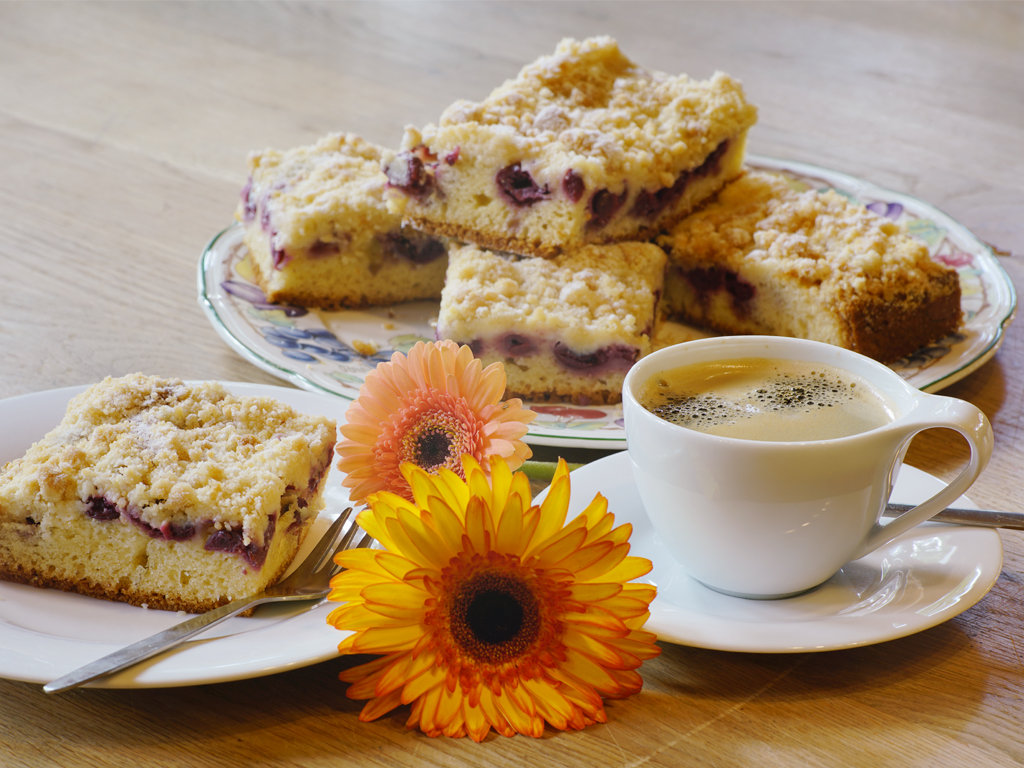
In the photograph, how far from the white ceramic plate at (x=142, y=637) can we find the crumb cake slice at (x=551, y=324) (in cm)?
57

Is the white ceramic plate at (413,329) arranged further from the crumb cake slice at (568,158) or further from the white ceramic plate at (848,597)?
the white ceramic plate at (848,597)

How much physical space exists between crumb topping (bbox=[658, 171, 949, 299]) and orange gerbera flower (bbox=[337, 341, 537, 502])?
3.18ft

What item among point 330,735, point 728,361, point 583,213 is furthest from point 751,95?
point 330,735

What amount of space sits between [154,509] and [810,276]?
52.1 inches

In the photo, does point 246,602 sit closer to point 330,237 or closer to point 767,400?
point 767,400

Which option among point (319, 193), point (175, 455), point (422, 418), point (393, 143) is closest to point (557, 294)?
point (319, 193)

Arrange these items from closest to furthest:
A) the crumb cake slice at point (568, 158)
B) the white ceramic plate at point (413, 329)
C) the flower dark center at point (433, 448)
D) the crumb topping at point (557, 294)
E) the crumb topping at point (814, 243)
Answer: the flower dark center at point (433, 448) → the white ceramic plate at point (413, 329) → the crumb topping at point (557, 294) → the crumb topping at point (814, 243) → the crumb cake slice at point (568, 158)

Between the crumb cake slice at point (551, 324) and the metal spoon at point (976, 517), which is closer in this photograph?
the metal spoon at point (976, 517)

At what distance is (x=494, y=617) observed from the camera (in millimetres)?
942

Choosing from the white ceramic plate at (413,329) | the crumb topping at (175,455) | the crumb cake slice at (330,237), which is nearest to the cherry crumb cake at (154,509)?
the crumb topping at (175,455)

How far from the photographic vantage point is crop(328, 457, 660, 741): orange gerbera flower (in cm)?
93

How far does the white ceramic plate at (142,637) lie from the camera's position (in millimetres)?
941

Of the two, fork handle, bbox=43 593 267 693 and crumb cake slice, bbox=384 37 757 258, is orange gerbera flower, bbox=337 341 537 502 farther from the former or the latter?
crumb cake slice, bbox=384 37 757 258

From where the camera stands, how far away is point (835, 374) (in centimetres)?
115
